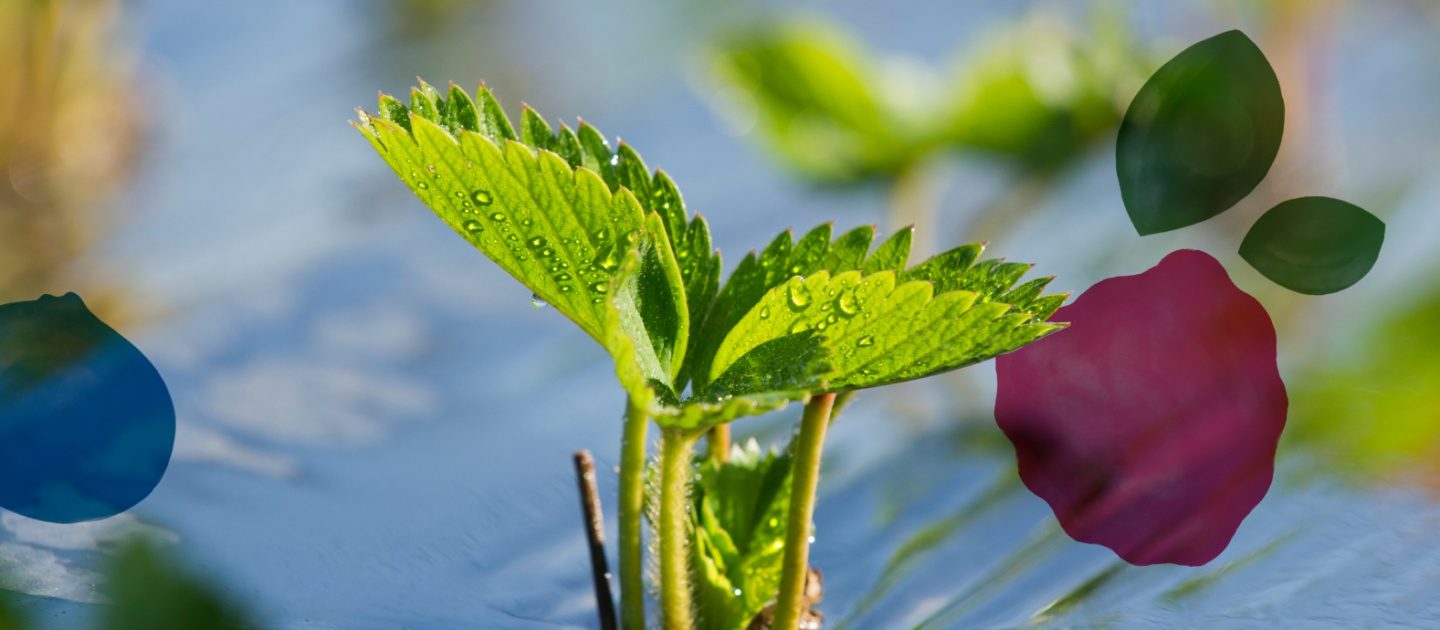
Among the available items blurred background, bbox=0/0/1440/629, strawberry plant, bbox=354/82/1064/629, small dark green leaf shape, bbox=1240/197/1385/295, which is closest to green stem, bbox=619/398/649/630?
strawberry plant, bbox=354/82/1064/629

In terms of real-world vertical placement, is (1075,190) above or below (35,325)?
above

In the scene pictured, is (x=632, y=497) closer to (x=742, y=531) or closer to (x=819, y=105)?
(x=742, y=531)

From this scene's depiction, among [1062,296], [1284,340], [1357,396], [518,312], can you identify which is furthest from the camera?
[518,312]

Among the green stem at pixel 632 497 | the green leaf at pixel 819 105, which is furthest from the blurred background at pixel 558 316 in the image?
the green stem at pixel 632 497

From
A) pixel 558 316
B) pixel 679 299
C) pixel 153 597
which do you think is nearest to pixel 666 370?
pixel 679 299

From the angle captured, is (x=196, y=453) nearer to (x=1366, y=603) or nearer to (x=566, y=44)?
(x=1366, y=603)

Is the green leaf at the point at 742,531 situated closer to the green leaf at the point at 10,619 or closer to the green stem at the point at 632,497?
the green stem at the point at 632,497

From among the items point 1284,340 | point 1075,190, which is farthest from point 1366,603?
point 1075,190
